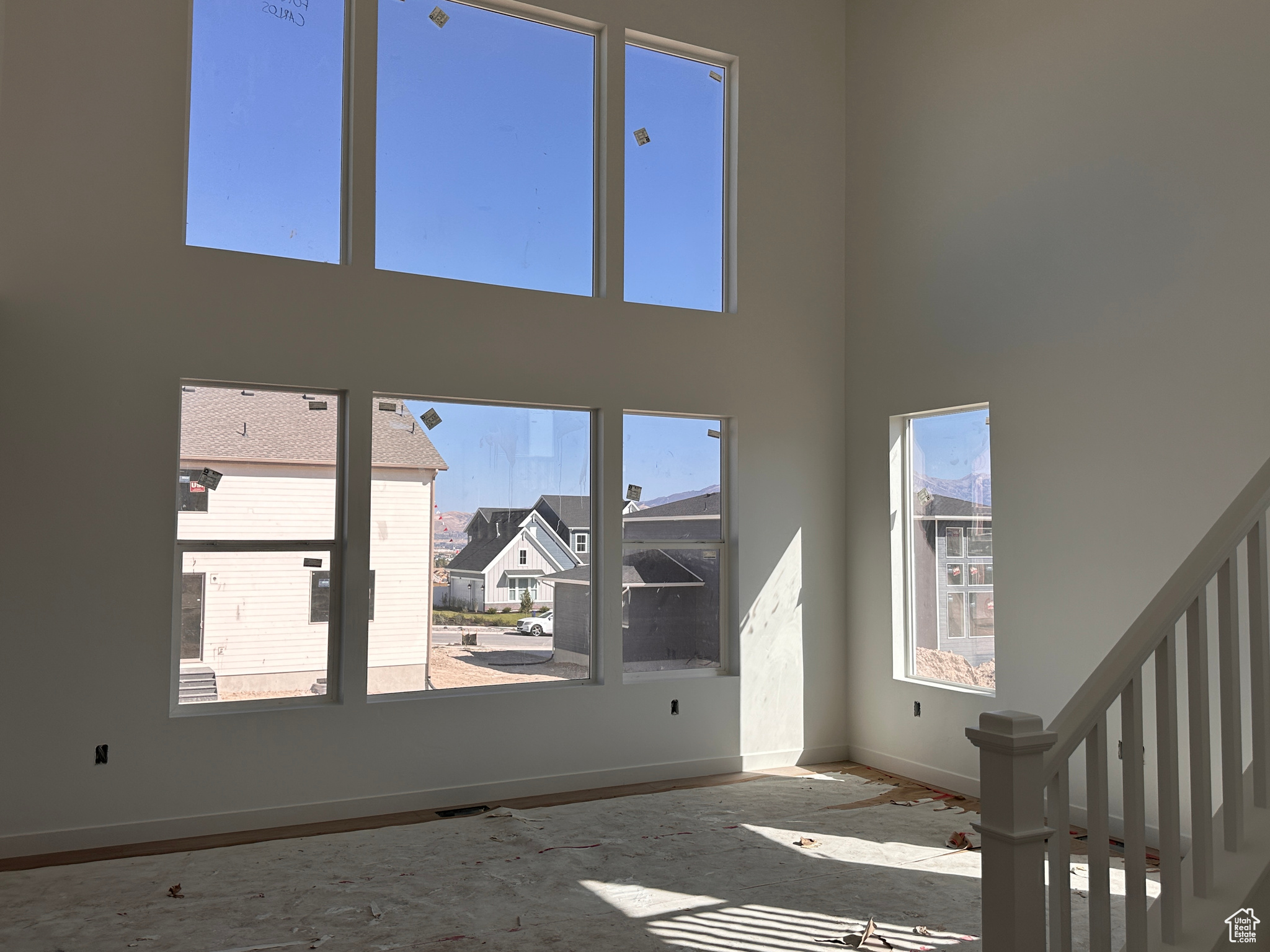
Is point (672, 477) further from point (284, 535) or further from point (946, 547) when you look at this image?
point (284, 535)

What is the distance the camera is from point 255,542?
4785 mm

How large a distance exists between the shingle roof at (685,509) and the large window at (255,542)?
1.83m

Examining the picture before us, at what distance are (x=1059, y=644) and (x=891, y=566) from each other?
4.22ft

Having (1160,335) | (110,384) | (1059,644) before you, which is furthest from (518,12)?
(1059,644)

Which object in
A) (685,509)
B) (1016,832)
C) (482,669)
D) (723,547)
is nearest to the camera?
(1016,832)

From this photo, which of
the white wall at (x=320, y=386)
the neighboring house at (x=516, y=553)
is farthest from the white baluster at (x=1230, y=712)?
the neighboring house at (x=516, y=553)

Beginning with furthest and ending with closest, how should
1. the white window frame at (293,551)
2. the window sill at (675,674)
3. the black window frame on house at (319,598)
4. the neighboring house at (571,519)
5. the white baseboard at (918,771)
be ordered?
the window sill at (675,674) → the neighboring house at (571,519) → the white baseboard at (918,771) → the black window frame on house at (319,598) → the white window frame at (293,551)

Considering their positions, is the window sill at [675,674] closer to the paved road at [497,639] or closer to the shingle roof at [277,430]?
the paved road at [497,639]

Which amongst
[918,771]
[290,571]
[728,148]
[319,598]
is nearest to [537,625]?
[319,598]

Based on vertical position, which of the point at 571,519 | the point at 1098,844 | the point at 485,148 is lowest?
the point at 1098,844

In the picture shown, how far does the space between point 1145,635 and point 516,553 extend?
3.86m

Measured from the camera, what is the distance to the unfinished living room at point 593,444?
4.12 meters

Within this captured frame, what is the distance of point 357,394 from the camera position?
501 cm

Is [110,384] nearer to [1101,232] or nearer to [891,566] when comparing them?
[891,566]
